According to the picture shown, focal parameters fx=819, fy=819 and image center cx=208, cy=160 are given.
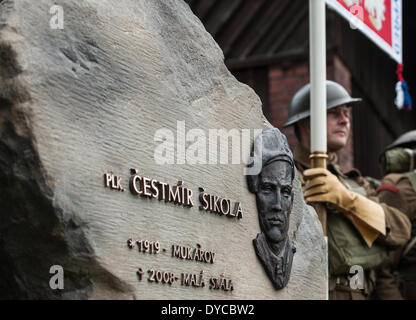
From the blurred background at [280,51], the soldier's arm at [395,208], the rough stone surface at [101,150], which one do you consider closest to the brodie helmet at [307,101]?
the soldier's arm at [395,208]

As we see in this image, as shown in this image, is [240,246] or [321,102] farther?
[321,102]

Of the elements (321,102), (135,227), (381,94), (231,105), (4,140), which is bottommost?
(135,227)

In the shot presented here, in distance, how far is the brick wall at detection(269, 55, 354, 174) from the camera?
23.5ft

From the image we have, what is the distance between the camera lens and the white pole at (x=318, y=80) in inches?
147

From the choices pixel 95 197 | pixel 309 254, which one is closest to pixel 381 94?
pixel 309 254

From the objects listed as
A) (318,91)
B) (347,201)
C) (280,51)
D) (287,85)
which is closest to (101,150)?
→ (318,91)

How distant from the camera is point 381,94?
9117 millimetres

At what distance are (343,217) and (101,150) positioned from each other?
7.08ft

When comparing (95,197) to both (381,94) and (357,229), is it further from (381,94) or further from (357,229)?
(381,94)

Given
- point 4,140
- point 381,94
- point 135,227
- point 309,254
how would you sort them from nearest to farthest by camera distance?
point 4,140, point 135,227, point 309,254, point 381,94

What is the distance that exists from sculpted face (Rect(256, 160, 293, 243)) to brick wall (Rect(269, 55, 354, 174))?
3.96 metres

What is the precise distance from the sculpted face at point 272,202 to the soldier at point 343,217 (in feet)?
2.54

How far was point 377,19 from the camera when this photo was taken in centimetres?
460

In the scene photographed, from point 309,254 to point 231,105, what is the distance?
0.76 meters
